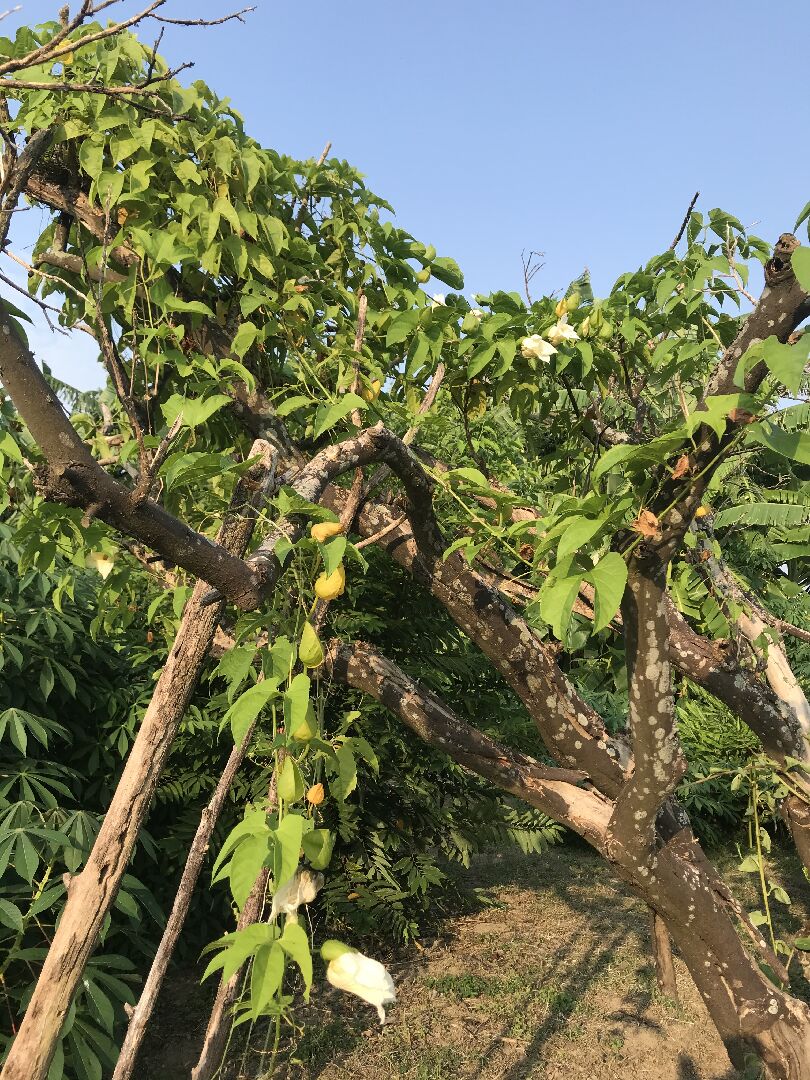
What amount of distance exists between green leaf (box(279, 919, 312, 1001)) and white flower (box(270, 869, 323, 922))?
27 mm

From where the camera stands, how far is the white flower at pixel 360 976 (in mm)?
952

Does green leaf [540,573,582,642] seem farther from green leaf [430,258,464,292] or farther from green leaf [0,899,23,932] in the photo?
green leaf [0,899,23,932]

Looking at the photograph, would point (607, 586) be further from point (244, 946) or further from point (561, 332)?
point (561, 332)

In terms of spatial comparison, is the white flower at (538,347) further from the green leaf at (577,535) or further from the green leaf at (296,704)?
the green leaf at (296,704)

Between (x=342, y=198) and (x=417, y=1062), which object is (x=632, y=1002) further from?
(x=342, y=198)

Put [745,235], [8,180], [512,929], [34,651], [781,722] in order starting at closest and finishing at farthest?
[8,180], [745,235], [781,722], [34,651], [512,929]

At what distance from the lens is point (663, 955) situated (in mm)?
3148

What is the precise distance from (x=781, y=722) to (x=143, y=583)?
7.61ft

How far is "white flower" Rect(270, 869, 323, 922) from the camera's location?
3.04ft

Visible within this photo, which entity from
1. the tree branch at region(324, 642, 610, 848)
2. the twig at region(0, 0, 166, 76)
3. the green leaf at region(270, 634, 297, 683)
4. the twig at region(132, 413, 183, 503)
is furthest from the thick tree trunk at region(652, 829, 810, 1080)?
the twig at region(0, 0, 166, 76)

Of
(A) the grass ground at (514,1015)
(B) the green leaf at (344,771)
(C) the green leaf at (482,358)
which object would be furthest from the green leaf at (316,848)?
(A) the grass ground at (514,1015)

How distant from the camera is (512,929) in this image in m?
4.84

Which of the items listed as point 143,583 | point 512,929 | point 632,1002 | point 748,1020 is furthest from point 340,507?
point 512,929

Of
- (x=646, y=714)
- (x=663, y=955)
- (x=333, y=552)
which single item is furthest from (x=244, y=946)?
(x=663, y=955)
